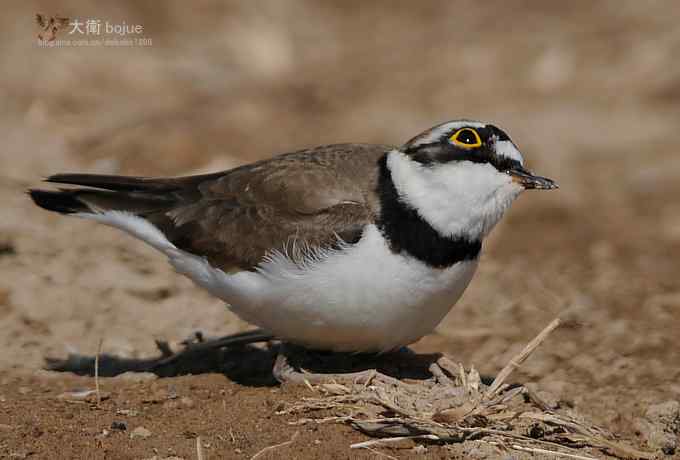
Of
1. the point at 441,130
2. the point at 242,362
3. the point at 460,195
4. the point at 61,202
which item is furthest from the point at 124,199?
the point at 460,195

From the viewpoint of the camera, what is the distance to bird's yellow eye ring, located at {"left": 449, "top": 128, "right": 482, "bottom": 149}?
555cm

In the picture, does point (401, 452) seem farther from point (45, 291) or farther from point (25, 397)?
point (45, 291)

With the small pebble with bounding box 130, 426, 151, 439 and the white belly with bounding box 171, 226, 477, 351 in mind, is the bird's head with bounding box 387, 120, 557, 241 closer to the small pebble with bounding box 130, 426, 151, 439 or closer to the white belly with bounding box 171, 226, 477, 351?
the white belly with bounding box 171, 226, 477, 351

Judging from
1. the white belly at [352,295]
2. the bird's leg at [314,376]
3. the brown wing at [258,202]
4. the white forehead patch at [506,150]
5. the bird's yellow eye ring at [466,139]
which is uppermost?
the bird's yellow eye ring at [466,139]

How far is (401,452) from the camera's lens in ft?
16.7

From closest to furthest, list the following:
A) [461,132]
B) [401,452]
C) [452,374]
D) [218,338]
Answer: [401,452] < [461,132] < [452,374] < [218,338]

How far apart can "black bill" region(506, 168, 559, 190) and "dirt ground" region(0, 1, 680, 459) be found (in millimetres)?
1460

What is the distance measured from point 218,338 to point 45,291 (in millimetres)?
1582

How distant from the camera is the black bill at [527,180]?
548 cm

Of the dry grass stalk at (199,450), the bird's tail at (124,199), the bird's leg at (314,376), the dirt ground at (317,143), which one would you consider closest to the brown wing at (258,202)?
the bird's tail at (124,199)

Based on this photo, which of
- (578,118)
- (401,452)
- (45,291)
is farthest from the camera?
(578,118)

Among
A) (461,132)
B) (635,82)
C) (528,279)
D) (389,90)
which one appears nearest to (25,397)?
(461,132)

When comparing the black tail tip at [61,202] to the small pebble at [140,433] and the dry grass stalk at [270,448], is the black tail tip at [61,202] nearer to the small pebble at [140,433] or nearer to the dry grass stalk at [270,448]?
the small pebble at [140,433]

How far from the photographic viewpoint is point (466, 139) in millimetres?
5574
